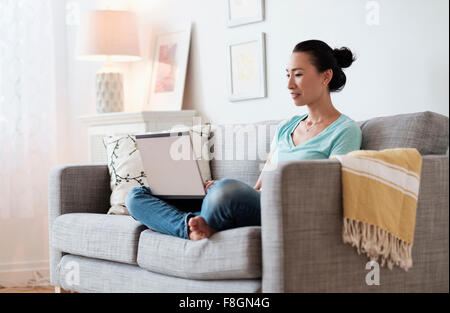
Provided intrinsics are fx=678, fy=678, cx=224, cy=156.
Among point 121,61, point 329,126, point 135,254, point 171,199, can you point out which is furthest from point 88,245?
point 121,61

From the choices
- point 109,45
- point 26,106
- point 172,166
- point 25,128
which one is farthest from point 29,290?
point 172,166

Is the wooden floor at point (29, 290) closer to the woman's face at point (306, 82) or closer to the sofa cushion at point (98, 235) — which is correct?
the sofa cushion at point (98, 235)

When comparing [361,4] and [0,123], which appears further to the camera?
[0,123]

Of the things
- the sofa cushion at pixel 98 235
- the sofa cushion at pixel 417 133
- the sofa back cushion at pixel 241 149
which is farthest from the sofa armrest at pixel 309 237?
the sofa back cushion at pixel 241 149

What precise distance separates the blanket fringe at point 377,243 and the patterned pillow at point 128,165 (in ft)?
3.95

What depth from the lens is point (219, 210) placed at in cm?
226

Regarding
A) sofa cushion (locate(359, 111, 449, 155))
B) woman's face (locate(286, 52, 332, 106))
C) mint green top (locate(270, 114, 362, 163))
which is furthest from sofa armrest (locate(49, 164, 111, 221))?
sofa cushion (locate(359, 111, 449, 155))

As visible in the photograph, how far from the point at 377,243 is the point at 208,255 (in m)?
0.55

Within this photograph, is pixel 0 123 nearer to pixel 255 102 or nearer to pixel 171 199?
pixel 255 102

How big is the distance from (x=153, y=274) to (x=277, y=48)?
146 cm

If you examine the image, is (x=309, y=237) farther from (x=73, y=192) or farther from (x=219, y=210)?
(x=73, y=192)

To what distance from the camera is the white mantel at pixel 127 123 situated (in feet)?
12.5

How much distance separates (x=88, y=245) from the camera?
113 inches

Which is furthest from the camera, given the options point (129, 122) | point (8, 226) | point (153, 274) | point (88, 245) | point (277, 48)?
point (8, 226)
